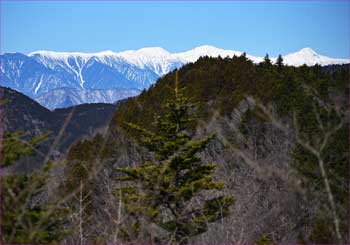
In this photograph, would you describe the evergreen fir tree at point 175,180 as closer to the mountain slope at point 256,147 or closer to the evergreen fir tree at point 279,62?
the mountain slope at point 256,147

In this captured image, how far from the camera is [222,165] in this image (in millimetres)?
24312

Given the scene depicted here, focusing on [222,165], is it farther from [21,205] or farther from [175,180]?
[21,205]

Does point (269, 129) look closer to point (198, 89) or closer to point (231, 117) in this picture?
point (231, 117)

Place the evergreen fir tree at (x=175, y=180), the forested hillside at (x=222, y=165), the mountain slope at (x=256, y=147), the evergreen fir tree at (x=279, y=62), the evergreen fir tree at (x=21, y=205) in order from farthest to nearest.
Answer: the evergreen fir tree at (x=279, y=62) → the evergreen fir tree at (x=175, y=180) → the mountain slope at (x=256, y=147) → the forested hillside at (x=222, y=165) → the evergreen fir tree at (x=21, y=205)

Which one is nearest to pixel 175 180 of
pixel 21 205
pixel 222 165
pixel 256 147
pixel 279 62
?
pixel 21 205

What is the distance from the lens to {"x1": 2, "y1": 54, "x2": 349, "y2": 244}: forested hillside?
5328mm

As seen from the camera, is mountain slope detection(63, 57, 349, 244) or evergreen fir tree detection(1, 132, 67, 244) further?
mountain slope detection(63, 57, 349, 244)

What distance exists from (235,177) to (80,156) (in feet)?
60.4

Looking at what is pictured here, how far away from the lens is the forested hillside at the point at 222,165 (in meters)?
5.33

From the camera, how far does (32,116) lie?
9681 cm

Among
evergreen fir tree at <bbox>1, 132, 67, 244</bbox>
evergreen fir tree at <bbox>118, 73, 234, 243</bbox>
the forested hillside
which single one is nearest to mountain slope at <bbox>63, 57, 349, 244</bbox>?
the forested hillside

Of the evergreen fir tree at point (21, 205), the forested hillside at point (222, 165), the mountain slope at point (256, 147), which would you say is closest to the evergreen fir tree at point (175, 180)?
the forested hillside at point (222, 165)

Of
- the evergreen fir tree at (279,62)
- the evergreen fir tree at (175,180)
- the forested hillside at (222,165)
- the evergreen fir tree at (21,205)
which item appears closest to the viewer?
the evergreen fir tree at (21,205)

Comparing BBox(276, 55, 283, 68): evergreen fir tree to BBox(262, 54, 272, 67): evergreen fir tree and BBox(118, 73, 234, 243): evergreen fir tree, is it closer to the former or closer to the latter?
BBox(262, 54, 272, 67): evergreen fir tree
